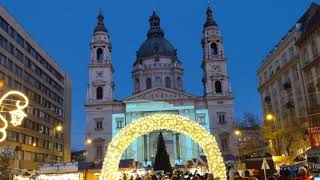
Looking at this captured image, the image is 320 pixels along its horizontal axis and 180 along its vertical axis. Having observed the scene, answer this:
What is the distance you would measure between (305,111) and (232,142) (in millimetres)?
36022

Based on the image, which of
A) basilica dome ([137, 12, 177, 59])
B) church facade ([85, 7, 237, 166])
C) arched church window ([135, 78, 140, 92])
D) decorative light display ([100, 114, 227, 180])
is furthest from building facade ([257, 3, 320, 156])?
basilica dome ([137, 12, 177, 59])

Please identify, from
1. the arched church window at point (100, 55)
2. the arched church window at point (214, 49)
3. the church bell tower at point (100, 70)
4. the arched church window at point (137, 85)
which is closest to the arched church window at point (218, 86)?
the arched church window at point (214, 49)

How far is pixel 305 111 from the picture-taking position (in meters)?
39.7

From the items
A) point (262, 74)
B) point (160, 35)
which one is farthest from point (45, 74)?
point (160, 35)

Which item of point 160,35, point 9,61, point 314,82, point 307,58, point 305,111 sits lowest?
point 305,111

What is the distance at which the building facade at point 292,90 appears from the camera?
125 feet

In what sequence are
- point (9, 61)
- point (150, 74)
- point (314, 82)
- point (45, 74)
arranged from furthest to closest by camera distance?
point (150, 74) < point (45, 74) < point (9, 61) < point (314, 82)

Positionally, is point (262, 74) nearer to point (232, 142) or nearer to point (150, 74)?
point (232, 142)

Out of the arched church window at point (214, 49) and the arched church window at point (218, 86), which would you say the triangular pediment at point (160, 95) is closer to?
the arched church window at point (218, 86)

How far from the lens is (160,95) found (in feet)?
258

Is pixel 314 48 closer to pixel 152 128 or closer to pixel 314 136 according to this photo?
pixel 314 136

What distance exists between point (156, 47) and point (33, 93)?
42.0m

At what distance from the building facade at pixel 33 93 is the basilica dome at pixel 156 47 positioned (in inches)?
889

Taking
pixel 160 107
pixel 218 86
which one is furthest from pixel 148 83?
pixel 218 86
